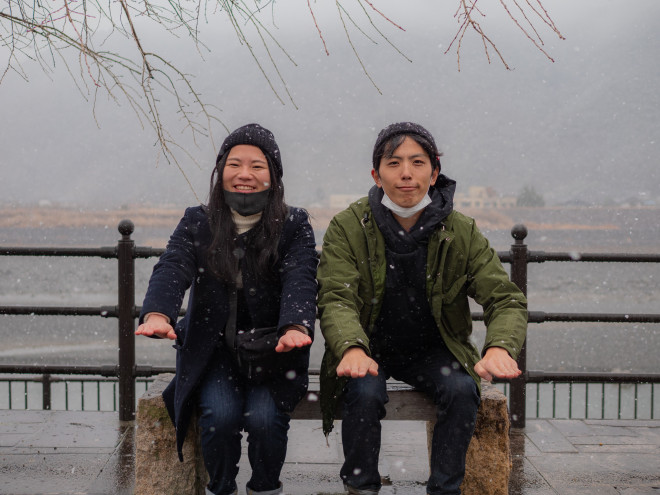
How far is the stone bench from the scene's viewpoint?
2.69 m

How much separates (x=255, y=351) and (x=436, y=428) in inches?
29.6

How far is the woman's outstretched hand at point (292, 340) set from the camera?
231 cm

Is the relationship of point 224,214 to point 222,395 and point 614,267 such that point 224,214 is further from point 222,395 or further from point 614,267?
point 614,267

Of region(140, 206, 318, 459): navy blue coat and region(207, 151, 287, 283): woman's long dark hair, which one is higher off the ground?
region(207, 151, 287, 283): woman's long dark hair

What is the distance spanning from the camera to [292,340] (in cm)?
232

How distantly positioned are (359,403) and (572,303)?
54.6m

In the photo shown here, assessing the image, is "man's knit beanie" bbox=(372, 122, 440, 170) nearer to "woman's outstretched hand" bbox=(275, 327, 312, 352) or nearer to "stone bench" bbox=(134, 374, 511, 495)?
"woman's outstretched hand" bbox=(275, 327, 312, 352)

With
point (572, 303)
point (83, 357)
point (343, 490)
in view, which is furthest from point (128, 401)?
point (572, 303)

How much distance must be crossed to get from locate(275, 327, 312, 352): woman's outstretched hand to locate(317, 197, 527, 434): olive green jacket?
179 millimetres

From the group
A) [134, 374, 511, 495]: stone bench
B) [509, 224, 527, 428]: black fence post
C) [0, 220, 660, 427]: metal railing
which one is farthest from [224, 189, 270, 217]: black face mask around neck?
[509, 224, 527, 428]: black fence post

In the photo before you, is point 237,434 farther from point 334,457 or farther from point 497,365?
point 334,457

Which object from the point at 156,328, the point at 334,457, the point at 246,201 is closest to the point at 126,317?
the point at 334,457

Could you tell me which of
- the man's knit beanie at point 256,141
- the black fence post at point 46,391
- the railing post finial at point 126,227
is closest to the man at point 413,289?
the man's knit beanie at point 256,141

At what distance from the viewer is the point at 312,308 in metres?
2.46
